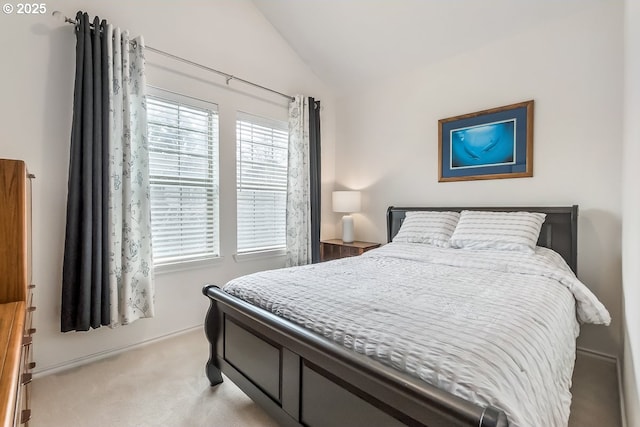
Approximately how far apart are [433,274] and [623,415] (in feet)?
3.75

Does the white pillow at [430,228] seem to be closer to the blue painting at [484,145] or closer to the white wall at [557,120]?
the white wall at [557,120]

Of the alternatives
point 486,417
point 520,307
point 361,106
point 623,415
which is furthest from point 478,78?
point 486,417

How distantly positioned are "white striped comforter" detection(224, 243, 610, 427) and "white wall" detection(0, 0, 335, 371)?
130cm

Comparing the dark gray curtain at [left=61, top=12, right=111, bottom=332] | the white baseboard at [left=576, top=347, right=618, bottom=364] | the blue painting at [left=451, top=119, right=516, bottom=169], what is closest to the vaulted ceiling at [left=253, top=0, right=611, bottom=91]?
the blue painting at [left=451, top=119, right=516, bottom=169]

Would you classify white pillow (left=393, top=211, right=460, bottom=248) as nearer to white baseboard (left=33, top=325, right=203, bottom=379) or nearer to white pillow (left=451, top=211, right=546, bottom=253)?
white pillow (left=451, top=211, right=546, bottom=253)

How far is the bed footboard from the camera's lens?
0.86 meters

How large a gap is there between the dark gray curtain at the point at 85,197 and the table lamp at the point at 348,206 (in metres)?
2.41

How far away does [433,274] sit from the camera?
2.02 meters

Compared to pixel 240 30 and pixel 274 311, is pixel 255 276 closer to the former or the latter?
pixel 274 311

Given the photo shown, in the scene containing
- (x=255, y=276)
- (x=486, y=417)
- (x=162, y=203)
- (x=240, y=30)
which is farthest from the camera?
(x=240, y=30)

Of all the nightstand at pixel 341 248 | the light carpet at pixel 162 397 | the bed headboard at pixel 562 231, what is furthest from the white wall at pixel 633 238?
the nightstand at pixel 341 248

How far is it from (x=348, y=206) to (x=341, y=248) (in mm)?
522

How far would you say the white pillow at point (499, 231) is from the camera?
90.5 inches

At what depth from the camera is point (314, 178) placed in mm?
3732
